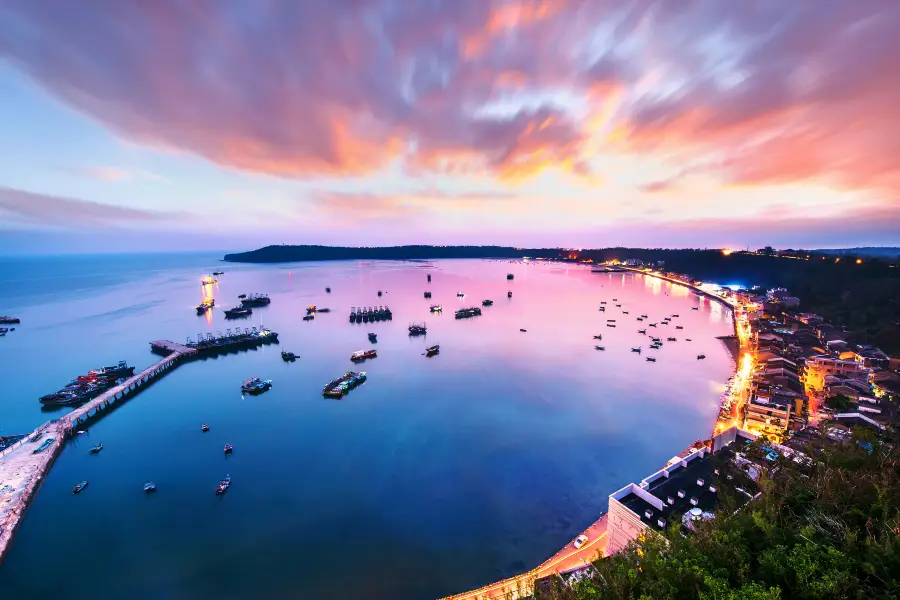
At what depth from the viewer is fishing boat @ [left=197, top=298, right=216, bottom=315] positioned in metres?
58.5

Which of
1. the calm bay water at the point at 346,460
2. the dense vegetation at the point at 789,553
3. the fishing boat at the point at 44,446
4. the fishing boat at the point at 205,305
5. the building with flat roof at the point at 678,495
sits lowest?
the calm bay water at the point at 346,460

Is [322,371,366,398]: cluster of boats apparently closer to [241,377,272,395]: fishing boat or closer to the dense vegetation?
[241,377,272,395]: fishing boat

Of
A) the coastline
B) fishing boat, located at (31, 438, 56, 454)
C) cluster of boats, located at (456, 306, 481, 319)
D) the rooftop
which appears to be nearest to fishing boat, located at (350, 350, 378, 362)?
cluster of boats, located at (456, 306, 481, 319)

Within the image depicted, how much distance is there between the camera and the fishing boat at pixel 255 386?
2877 centimetres

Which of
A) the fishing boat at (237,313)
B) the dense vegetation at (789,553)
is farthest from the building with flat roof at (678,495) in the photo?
the fishing boat at (237,313)

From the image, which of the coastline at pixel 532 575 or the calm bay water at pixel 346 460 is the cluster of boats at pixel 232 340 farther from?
the coastline at pixel 532 575

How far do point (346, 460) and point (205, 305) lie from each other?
5708 cm

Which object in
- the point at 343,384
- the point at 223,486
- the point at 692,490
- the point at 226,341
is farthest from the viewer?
the point at 226,341

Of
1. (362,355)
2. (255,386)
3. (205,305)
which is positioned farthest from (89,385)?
(205,305)

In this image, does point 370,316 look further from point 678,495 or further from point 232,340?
point 678,495

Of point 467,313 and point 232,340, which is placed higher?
point 467,313

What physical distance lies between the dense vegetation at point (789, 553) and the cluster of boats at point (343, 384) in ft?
76.3

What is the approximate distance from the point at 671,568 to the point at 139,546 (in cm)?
1882

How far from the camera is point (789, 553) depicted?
5715 mm
